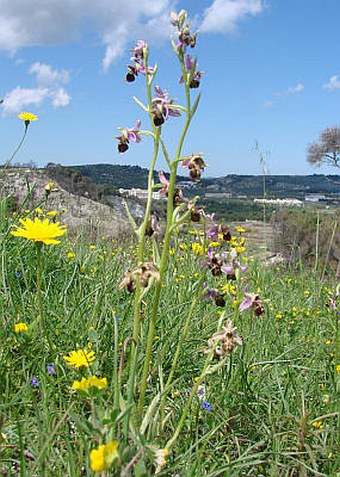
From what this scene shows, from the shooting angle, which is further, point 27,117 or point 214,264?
point 27,117

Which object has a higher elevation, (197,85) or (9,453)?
(197,85)

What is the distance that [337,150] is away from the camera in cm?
2472

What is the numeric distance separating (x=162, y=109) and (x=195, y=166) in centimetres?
19

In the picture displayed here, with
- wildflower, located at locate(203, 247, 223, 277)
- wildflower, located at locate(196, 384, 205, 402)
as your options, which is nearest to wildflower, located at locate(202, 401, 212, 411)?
wildflower, located at locate(196, 384, 205, 402)

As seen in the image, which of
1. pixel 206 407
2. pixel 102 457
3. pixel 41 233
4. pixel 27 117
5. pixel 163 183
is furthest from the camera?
pixel 27 117

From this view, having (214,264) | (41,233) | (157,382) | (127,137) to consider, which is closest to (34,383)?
(157,382)

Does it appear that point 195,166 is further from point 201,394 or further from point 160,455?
point 201,394

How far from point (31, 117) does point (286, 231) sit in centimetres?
1349

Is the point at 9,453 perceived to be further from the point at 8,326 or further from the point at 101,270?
the point at 101,270

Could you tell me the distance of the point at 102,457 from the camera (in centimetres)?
87

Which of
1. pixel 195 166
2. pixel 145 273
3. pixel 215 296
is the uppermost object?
pixel 195 166

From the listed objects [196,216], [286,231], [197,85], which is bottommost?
[286,231]

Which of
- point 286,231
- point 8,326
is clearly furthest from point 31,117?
point 286,231

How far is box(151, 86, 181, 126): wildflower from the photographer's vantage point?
1378mm
